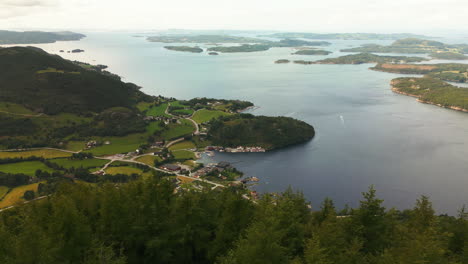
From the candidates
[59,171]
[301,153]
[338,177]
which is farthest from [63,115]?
[338,177]

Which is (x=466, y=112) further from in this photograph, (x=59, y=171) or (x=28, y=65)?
(x=28, y=65)

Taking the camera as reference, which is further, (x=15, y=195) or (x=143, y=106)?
(x=143, y=106)

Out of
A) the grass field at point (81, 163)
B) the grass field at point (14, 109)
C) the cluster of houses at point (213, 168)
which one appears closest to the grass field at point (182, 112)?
the grass field at point (81, 163)

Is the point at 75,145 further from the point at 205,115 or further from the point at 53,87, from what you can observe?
the point at 205,115

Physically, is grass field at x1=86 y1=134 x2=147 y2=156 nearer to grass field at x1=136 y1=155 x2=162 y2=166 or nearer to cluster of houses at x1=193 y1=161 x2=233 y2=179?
grass field at x1=136 y1=155 x2=162 y2=166

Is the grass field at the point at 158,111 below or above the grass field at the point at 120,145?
above

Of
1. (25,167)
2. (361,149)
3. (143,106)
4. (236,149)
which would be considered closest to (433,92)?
(361,149)

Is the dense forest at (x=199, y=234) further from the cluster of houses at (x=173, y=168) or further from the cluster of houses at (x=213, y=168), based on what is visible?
the cluster of houses at (x=173, y=168)
